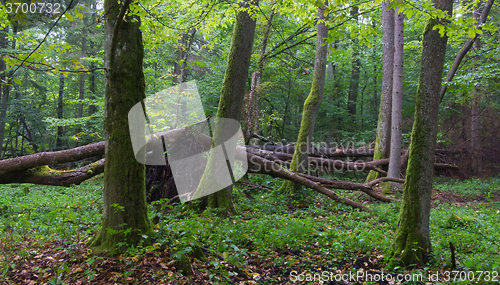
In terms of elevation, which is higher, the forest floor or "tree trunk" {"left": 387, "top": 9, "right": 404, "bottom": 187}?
"tree trunk" {"left": 387, "top": 9, "right": 404, "bottom": 187}

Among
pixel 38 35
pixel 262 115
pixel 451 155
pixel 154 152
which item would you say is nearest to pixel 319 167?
pixel 262 115

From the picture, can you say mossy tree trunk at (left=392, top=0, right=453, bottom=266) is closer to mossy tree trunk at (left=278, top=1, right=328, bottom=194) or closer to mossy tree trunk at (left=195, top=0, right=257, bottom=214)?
mossy tree trunk at (left=195, top=0, right=257, bottom=214)

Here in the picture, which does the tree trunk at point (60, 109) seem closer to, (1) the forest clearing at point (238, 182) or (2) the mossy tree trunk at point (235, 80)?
(1) the forest clearing at point (238, 182)

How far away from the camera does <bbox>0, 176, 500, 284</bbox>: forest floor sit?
3.03m

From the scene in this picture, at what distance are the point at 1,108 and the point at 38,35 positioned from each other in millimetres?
4700

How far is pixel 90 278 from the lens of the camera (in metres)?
2.62

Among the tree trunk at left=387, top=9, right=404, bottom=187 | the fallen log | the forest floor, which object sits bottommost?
the forest floor

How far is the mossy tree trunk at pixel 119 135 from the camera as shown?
340 cm

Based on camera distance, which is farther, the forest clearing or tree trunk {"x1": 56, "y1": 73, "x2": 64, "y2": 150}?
tree trunk {"x1": 56, "y1": 73, "x2": 64, "y2": 150}

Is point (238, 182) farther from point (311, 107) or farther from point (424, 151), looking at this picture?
point (424, 151)

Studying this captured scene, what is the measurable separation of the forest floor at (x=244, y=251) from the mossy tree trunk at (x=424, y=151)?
0.23 metres

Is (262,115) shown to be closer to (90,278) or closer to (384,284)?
(384,284)

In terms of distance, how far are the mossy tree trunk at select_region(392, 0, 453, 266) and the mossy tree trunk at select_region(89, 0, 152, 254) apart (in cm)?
348

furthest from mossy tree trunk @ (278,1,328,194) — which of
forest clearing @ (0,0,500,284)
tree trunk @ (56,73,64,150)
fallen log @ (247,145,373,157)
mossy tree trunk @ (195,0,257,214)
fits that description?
tree trunk @ (56,73,64,150)
